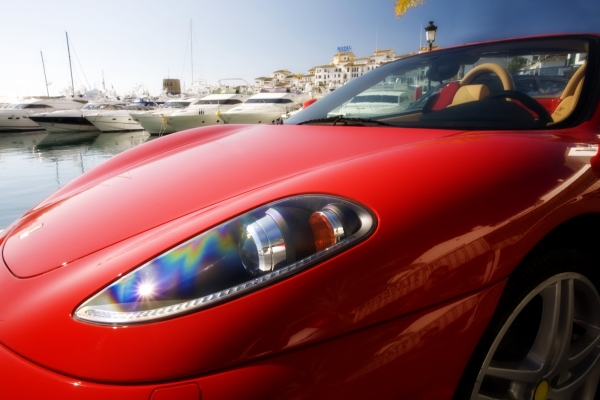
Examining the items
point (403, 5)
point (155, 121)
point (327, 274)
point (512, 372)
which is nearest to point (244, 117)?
point (155, 121)

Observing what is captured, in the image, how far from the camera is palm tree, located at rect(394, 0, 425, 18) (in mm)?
14867

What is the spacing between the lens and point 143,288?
0.85 meters

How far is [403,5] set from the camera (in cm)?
1499

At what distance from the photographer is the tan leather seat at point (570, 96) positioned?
163 centimetres

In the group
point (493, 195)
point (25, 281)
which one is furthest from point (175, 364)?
point (493, 195)

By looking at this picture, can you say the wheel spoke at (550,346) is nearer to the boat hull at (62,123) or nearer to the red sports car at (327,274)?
the red sports car at (327,274)

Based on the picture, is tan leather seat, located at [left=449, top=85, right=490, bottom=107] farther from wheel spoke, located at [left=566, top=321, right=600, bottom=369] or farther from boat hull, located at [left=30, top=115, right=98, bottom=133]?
boat hull, located at [left=30, top=115, right=98, bottom=133]

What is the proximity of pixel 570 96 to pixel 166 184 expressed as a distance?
5.59ft

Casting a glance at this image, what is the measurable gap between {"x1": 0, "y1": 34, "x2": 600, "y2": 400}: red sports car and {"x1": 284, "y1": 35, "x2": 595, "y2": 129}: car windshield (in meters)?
0.15

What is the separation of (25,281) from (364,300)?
0.82 m

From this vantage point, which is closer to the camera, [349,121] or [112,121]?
[349,121]

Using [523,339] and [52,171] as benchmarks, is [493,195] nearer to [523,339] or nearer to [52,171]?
[523,339]

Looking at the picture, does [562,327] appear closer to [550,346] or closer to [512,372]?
[550,346]

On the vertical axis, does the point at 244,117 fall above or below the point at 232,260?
above
